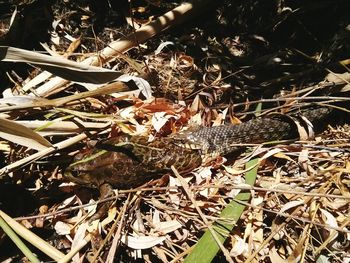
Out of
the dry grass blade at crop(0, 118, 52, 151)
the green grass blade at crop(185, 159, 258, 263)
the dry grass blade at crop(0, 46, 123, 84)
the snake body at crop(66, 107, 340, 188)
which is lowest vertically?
the green grass blade at crop(185, 159, 258, 263)

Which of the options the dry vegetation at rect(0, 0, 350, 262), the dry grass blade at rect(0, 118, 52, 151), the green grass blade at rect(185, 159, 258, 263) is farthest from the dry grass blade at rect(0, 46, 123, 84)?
the green grass blade at rect(185, 159, 258, 263)

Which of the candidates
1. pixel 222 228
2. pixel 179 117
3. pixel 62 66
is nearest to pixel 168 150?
pixel 179 117

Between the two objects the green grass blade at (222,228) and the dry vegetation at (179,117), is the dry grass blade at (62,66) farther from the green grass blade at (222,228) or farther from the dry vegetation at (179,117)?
the green grass blade at (222,228)

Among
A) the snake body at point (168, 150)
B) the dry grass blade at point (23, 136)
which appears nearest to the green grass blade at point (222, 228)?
the snake body at point (168, 150)

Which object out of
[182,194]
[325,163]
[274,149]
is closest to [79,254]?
[182,194]

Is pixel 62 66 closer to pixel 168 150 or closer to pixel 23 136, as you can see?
pixel 23 136

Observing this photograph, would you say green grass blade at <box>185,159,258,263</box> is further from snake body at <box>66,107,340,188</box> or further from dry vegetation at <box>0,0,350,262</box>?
snake body at <box>66,107,340,188</box>
